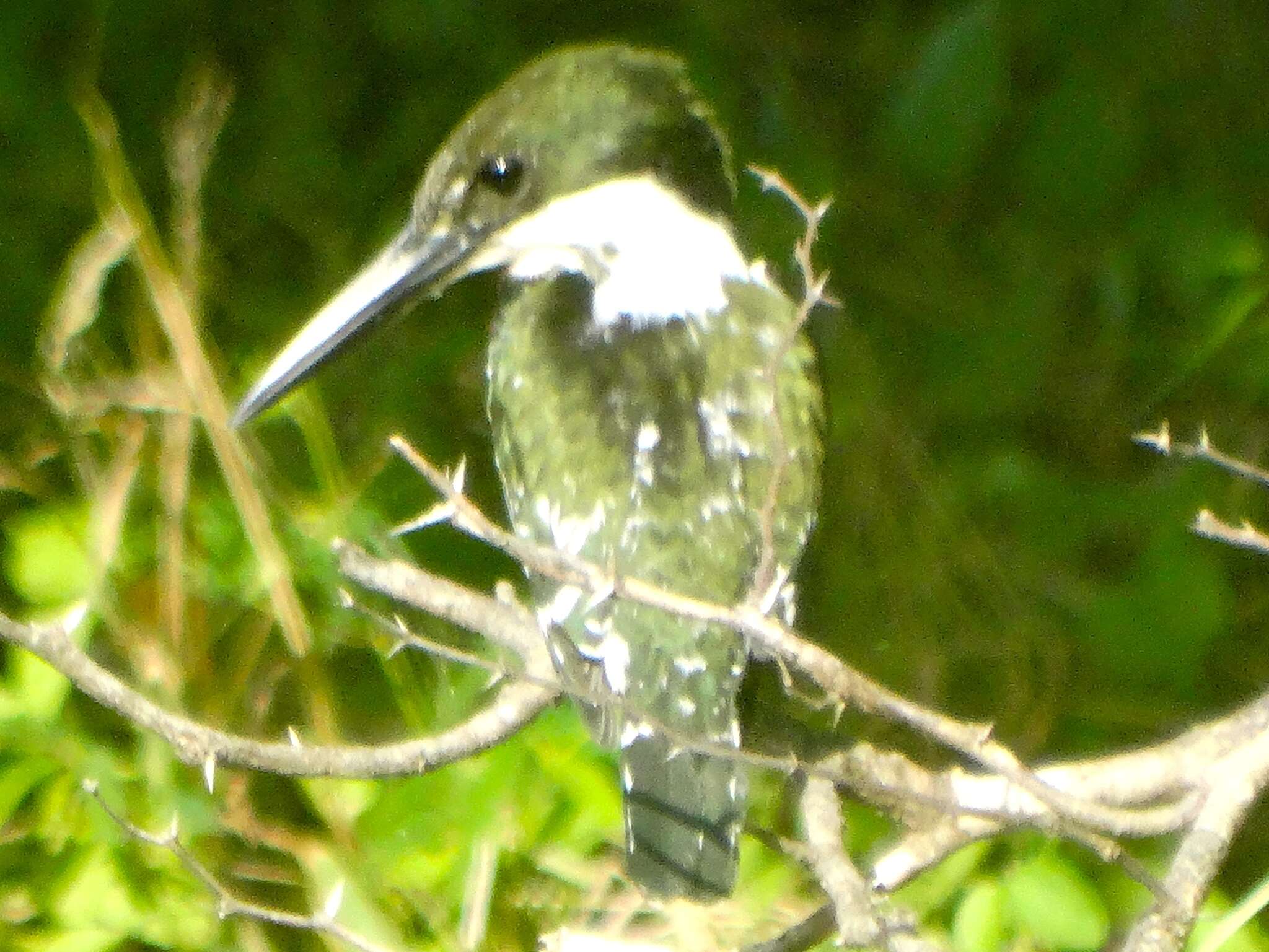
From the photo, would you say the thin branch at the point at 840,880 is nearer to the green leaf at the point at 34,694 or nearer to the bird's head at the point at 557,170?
the bird's head at the point at 557,170

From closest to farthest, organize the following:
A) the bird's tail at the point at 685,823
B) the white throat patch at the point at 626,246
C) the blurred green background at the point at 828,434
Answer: the bird's tail at the point at 685,823 < the white throat patch at the point at 626,246 < the blurred green background at the point at 828,434

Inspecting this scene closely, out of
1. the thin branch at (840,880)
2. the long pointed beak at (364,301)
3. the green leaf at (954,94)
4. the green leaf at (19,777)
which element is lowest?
the thin branch at (840,880)

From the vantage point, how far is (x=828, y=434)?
4.64ft

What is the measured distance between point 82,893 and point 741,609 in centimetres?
92

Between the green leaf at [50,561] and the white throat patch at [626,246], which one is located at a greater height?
the white throat patch at [626,246]

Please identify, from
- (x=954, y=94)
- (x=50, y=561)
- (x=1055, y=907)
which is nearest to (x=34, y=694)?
(x=50, y=561)

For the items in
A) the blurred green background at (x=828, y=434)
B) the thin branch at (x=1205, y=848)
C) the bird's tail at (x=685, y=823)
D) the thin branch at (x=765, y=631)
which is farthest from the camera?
the blurred green background at (x=828, y=434)

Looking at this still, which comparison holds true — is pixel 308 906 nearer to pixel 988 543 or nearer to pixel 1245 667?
pixel 988 543

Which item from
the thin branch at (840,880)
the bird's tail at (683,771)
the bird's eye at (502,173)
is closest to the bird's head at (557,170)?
the bird's eye at (502,173)

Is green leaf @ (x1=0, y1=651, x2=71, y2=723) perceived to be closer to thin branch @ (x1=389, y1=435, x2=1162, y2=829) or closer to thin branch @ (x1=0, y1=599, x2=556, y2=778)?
thin branch @ (x1=0, y1=599, x2=556, y2=778)

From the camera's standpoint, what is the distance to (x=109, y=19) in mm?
1919

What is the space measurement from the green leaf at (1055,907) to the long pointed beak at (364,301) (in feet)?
2.23

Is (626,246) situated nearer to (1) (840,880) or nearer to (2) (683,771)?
(2) (683,771)

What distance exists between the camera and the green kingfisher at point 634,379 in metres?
1.17
